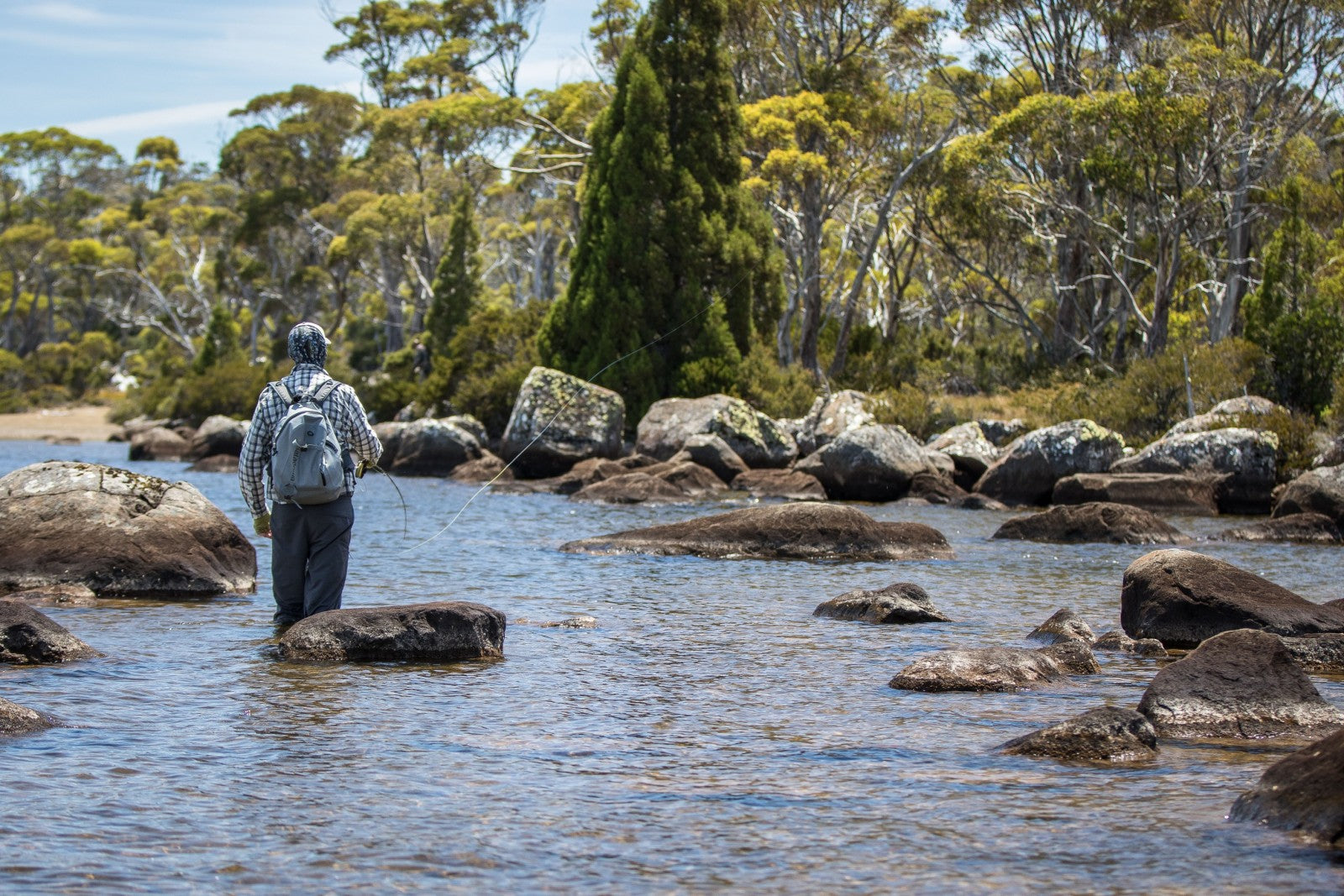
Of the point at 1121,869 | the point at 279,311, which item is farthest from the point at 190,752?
the point at 279,311

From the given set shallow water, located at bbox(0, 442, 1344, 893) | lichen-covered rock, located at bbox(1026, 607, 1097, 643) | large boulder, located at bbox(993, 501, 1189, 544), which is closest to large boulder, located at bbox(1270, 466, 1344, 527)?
large boulder, located at bbox(993, 501, 1189, 544)

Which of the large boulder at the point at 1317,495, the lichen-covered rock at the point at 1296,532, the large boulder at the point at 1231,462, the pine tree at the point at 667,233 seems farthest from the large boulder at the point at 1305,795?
the pine tree at the point at 667,233

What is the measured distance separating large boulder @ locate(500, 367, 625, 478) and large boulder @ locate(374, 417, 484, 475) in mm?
2634

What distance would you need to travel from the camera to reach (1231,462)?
854 inches

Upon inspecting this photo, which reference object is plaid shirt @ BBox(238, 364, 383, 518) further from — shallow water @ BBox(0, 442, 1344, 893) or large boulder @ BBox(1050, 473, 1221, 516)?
large boulder @ BBox(1050, 473, 1221, 516)

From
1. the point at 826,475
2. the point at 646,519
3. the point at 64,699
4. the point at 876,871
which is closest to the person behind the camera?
the point at 876,871

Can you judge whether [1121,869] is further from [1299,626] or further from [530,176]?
[530,176]

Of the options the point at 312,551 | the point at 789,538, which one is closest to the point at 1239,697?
the point at 312,551

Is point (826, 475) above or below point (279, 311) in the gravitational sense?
below

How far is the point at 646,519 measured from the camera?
19.1 metres

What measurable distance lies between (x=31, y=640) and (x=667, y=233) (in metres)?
25.2

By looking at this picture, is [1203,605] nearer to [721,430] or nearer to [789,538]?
[789,538]

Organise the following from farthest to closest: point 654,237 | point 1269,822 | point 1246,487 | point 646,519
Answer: point 654,237 < point 1246,487 < point 646,519 < point 1269,822

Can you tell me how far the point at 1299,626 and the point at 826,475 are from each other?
1542cm
